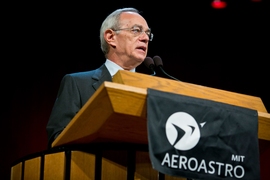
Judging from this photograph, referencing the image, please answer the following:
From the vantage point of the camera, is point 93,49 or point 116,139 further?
point 93,49

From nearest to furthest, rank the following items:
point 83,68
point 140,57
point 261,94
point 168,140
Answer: point 168,140
point 140,57
point 83,68
point 261,94

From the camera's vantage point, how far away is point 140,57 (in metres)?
2.49

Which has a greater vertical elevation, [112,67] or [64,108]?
[112,67]

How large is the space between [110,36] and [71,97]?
648mm

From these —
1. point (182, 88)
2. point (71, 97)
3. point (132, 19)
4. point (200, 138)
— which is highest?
point (132, 19)

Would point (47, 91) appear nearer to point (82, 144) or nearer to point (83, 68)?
point (83, 68)

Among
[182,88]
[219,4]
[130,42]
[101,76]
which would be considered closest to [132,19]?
[130,42]

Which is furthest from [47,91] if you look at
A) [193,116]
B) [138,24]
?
[193,116]

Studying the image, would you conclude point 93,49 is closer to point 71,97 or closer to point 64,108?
point 71,97

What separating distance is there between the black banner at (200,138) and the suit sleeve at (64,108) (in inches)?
26.9

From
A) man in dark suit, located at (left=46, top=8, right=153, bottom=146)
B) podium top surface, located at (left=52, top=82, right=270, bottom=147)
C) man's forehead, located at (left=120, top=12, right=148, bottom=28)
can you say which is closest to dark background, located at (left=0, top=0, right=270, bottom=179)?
man in dark suit, located at (left=46, top=8, right=153, bottom=146)

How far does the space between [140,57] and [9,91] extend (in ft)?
4.71

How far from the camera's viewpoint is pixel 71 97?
2109 mm

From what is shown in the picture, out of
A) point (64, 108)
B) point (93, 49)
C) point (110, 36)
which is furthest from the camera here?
point (93, 49)
